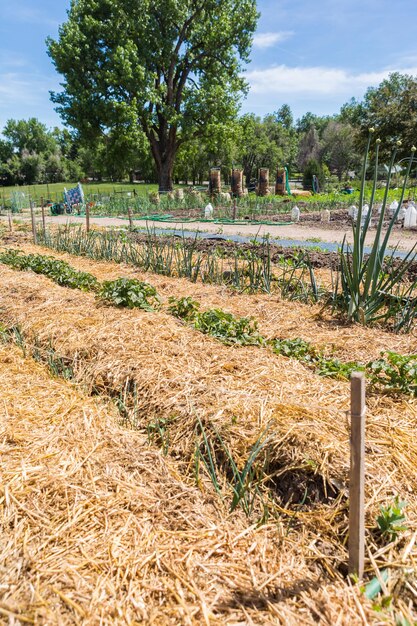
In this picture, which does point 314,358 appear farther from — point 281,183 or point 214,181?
point 281,183

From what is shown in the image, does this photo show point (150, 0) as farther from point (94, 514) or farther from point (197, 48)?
point (94, 514)

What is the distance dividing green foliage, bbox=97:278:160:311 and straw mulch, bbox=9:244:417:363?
1.71 ft

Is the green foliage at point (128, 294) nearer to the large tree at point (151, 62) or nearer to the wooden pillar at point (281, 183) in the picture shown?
the large tree at point (151, 62)

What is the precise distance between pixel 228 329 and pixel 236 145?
113ft

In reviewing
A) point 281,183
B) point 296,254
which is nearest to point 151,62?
point 281,183

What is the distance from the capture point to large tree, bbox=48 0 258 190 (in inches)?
831

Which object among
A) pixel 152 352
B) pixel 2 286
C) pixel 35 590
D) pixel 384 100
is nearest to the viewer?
pixel 35 590

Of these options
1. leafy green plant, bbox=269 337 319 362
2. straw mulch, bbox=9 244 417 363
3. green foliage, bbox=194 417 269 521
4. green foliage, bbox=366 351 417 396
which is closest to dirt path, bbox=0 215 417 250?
straw mulch, bbox=9 244 417 363

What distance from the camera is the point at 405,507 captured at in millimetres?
1625

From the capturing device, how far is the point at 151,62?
76.0ft

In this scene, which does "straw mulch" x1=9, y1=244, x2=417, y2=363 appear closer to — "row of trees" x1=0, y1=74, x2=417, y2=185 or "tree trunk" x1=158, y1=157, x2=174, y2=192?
"row of trees" x1=0, y1=74, x2=417, y2=185

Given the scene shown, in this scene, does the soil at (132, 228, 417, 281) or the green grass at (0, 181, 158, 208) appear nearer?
the soil at (132, 228, 417, 281)

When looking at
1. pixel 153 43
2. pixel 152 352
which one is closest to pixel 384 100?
pixel 153 43

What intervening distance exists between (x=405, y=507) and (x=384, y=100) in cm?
3439
